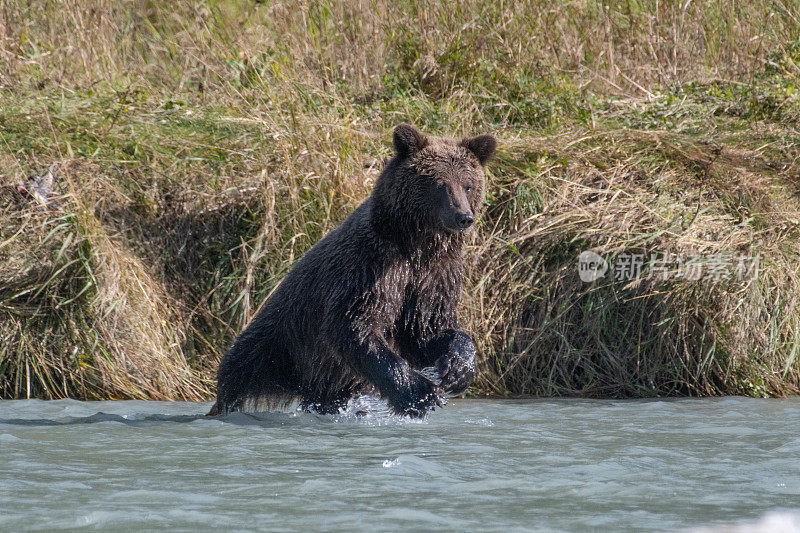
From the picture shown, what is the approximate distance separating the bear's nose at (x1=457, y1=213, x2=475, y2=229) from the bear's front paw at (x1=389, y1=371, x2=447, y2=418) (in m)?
0.79

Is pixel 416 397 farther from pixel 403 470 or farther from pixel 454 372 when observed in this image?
pixel 403 470

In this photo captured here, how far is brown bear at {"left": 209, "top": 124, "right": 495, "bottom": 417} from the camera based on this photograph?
526cm

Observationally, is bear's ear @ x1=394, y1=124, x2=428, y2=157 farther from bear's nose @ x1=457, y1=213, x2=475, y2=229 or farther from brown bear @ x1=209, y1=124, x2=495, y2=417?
bear's nose @ x1=457, y1=213, x2=475, y2=229

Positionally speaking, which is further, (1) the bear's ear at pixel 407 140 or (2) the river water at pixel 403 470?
(1) the bear's ear at pixel 407 140

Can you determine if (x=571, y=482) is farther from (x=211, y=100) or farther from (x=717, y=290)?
(x=211, y=100)

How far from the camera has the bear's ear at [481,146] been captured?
222 inches

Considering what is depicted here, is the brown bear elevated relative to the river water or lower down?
elevated

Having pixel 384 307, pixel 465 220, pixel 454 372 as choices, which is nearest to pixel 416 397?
pixel 454 372

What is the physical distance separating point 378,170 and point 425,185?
217 centimetres

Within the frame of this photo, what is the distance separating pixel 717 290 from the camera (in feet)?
21.4

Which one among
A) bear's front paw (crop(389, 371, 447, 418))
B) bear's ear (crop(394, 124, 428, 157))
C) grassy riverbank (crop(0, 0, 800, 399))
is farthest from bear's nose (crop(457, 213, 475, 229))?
grassy riverbank (crop(0, 0, 800, 399))

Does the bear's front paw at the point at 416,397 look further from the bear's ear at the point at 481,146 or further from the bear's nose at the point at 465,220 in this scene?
the bear's ear at the point at 481,146

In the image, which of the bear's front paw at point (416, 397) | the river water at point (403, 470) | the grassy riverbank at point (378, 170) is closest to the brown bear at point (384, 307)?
the bear's front paw at point (416, 397)

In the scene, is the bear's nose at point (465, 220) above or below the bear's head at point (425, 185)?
below
